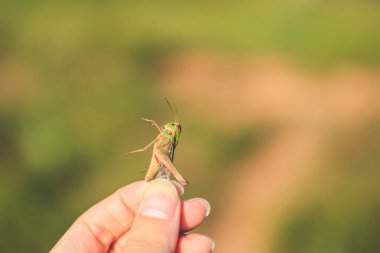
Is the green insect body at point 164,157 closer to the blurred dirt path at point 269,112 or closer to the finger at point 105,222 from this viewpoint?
the finger at point 105,222

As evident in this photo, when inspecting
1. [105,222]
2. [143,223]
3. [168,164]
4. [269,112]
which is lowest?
[269,112]

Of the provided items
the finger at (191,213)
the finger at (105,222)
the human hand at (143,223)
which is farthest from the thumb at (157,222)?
the finger at (105,222)

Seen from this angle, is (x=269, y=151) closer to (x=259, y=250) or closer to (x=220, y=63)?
(x=259, y=250)

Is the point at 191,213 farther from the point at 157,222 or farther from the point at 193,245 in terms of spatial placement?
the point at 157,222

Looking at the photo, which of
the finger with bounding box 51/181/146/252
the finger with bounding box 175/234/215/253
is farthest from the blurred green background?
the finger with bounding box 175/234/215/253

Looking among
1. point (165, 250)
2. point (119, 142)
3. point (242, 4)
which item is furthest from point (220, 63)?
point (165, 250)

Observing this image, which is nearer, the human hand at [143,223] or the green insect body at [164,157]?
the human hand at [143,223]

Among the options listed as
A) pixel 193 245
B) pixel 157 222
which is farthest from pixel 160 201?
pixel 193 245
